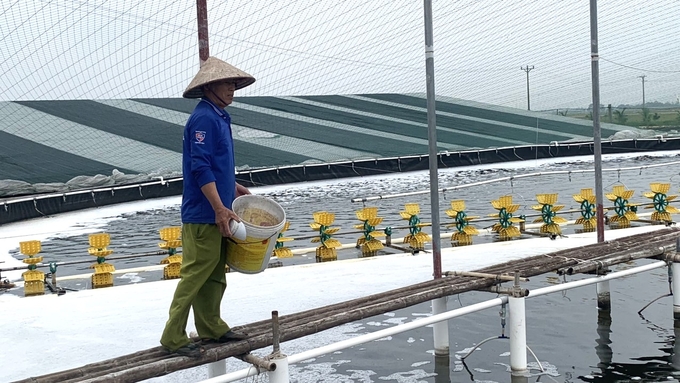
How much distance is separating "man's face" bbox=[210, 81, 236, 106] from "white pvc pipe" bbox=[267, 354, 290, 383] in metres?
1.66

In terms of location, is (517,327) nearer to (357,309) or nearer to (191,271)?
(357,309)

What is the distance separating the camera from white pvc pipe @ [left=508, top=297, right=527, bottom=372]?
6711mm

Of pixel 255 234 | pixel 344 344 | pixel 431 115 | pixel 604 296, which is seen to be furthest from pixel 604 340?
pixel 255 234

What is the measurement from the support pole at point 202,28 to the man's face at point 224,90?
0.56 m

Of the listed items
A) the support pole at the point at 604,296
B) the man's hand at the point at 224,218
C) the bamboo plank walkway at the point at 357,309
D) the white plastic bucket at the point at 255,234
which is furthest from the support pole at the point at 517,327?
the man's hand at the point at 224,218

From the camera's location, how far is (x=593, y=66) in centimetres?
972

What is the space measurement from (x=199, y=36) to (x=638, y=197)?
2088 cm

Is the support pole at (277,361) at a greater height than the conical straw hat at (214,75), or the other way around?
the conical straw hat at (214,75)

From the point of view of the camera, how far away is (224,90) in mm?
5195

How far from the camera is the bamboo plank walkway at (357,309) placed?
15.6ft

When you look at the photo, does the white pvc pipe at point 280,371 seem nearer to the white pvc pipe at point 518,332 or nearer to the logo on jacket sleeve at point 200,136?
the logo on jacket sleeve at point 200,136

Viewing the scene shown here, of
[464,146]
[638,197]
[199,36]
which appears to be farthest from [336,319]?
[464,146]

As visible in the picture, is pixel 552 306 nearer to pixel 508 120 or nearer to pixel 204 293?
pixel 204 293

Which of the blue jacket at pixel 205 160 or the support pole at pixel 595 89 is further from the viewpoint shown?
the support pole at pixel 595 89
